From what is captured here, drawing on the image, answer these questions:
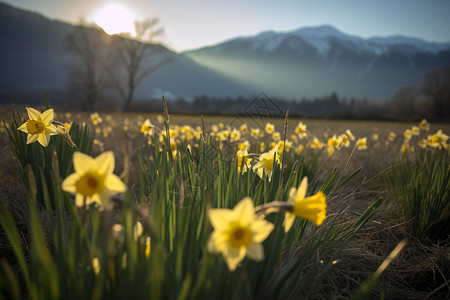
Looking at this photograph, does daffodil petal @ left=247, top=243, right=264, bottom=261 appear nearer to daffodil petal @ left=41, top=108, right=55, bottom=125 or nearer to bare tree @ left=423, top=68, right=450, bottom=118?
daffodil petal @ left=41, top=108, right=55, bottom=125

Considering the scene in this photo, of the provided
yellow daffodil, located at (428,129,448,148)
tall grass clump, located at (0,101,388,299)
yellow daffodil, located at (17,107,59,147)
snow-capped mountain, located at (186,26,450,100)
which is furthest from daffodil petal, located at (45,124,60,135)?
snow-capped mountain, located at (186,26,450,100)

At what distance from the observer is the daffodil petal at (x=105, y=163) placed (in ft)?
2.55

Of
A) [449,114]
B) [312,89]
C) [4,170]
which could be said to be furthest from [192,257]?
[312,89]

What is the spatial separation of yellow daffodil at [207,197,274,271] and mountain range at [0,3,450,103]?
81.9 m

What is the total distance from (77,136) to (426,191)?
314 cm

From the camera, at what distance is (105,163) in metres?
0.78

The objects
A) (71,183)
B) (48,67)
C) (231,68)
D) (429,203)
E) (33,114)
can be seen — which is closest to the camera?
(71,183)

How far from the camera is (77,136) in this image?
103 inches

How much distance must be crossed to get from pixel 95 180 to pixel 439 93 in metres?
42.0

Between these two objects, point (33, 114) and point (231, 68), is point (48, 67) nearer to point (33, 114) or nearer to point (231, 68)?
point (231, 68)

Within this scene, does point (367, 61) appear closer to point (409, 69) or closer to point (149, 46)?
point (409, 69)

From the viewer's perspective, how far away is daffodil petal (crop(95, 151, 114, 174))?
778mm

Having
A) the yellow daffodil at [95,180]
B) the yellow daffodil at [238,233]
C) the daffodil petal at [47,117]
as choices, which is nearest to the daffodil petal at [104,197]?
the yellow daffodil at [95,180]

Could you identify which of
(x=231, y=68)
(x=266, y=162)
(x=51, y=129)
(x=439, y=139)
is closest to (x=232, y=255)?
(x=266, y=162)
